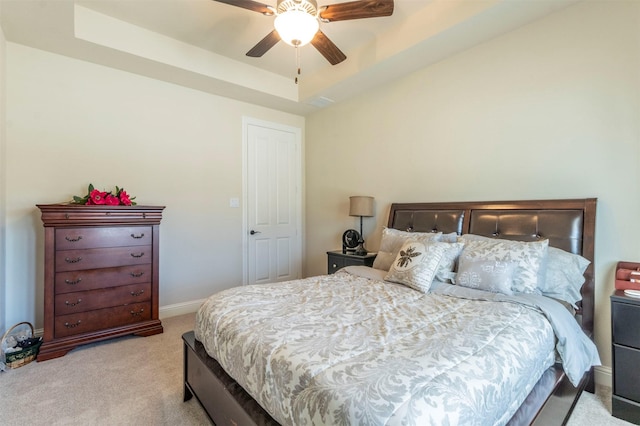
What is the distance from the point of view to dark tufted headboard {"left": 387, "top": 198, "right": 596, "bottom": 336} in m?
2.06

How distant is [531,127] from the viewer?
2408mm

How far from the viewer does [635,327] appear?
1.70 metres

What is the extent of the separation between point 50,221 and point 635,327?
4.07m

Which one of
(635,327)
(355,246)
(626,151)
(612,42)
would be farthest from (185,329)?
(612,42)

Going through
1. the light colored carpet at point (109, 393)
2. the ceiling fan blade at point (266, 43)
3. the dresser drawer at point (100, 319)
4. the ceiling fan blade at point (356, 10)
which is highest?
the ceiling fan blade at point (356, 10)

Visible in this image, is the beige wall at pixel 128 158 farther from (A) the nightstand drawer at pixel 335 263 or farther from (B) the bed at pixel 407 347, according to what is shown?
(B) the bed at pixel 407 347

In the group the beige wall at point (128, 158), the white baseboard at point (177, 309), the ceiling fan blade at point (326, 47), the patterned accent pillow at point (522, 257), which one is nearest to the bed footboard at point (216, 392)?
the patterned accent pillow at point (522, 257)

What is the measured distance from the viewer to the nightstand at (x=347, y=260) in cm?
320

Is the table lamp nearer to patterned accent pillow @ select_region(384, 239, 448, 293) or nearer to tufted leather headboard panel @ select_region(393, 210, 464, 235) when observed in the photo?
tufted leather headboard panel @ select_region(393, 210, 464, 235)

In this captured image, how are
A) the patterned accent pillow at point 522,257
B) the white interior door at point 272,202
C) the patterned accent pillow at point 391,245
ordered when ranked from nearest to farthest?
1. the patterned accent pillow at point 522,257
2. the patterned accent pillow at point 391,245
3. the white interior door at point 272,202

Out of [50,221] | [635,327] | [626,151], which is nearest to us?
[635,327]

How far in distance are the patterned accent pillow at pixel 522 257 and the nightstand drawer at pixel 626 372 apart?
0.52m


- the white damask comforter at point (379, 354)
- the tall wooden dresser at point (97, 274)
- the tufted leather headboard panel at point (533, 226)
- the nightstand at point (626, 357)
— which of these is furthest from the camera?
the tall wooden dresser at point (97, 274)

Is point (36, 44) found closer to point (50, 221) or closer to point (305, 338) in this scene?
point (50, 221)
